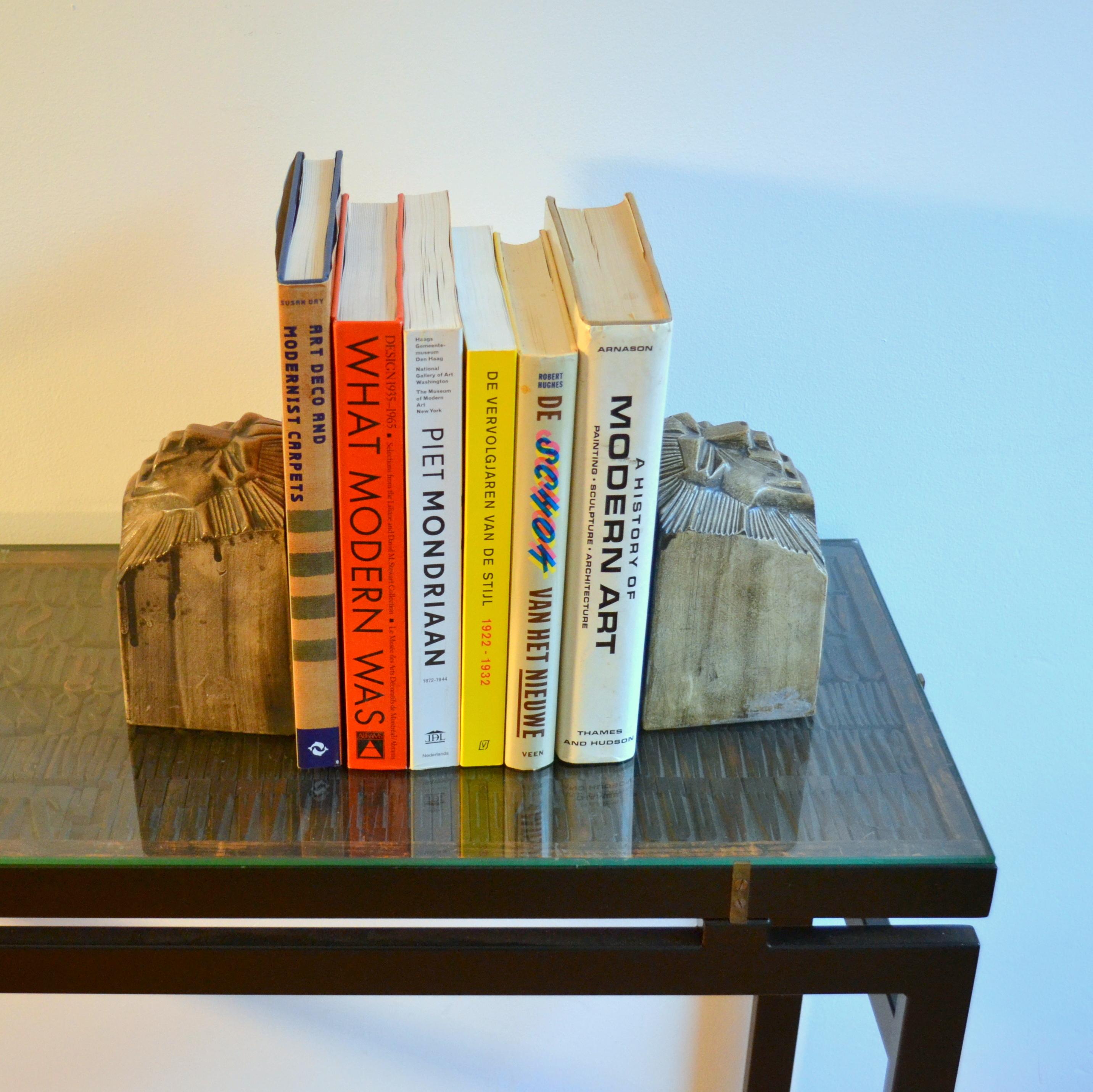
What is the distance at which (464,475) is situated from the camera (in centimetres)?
60

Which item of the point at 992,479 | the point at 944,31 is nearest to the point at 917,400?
the point at 992,479

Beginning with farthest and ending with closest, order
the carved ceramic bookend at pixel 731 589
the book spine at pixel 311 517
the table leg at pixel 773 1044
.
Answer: the table leg at pixel 773 1044 < the carved ceramic bookend at pixel 731 589 < the book spine at pixel 311 517

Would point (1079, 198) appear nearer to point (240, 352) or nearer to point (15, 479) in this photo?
point (240, 352)

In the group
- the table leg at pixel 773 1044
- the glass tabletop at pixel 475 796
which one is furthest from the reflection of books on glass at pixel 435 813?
the table leg at pixel 773 1044

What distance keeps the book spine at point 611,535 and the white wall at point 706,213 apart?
0.25 meters

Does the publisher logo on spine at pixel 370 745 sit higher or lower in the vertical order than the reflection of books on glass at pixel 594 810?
higher

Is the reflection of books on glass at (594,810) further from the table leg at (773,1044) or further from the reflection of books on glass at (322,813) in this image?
the table leg at (773,1044)

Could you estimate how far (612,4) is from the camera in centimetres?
74

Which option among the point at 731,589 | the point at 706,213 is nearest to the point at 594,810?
the point at 731,589

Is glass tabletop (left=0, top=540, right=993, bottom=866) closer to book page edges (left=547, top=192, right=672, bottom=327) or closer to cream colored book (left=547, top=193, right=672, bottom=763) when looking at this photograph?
cream colored book (left=547, top=193, right=672, bottom=763)

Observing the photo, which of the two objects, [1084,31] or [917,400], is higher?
[1084,31]

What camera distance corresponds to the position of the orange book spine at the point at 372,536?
1.85ft

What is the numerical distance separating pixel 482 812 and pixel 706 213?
415 millimetres

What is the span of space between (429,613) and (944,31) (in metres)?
0.49
